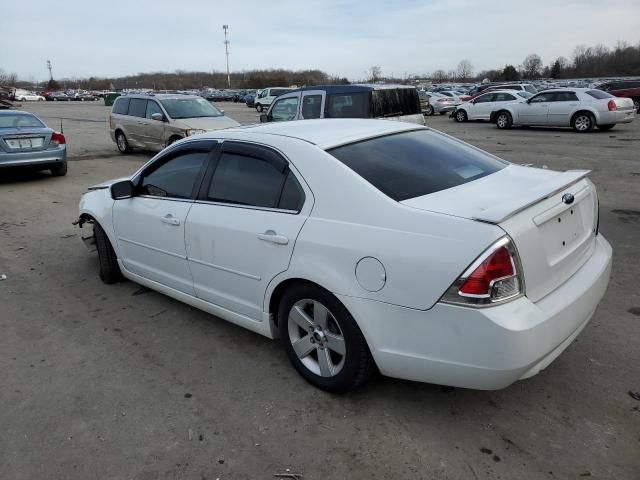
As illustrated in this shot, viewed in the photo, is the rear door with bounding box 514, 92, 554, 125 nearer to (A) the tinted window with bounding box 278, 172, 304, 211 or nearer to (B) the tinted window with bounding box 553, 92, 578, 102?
(B) the tinted window with bounding box 553, 92, 578, 102

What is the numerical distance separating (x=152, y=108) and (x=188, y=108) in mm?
958

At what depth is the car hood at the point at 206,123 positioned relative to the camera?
12.1 m

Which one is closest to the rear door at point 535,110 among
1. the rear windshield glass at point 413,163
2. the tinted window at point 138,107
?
the tinted window at point 138,107

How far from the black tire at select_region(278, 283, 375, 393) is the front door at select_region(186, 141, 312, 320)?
0.19 meters

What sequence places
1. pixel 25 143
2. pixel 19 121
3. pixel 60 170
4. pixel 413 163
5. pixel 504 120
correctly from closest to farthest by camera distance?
pixel 413 163 < pixel 25 143 < pixel 19 121 < pixel 60 170 < pixel 504 120

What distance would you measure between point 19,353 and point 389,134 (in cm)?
311

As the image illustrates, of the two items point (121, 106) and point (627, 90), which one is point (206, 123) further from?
point (627, 90)

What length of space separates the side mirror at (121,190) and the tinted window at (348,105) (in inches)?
244

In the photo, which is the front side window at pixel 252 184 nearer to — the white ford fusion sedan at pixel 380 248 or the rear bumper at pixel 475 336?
the white ford fusion sedan at pixel 380 248

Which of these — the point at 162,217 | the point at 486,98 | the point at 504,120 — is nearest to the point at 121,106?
the point at 162,217

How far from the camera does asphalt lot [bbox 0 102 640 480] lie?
2.52 metres

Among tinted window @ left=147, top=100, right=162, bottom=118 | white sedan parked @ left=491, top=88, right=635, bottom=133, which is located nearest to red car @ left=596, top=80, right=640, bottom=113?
white sedan parked @ left=491, top=88, right=635, bottom=133

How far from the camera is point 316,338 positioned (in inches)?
120

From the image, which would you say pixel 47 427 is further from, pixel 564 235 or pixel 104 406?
pixel 564 235
